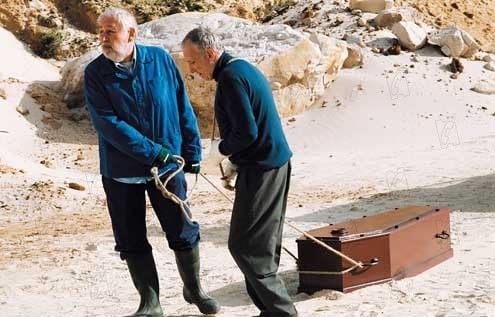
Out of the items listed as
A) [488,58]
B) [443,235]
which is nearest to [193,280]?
[443,235]

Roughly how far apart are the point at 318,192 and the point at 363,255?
5079 mm

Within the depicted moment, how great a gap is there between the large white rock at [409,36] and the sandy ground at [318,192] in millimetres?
224

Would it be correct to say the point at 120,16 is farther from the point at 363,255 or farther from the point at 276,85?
the point at 276,85

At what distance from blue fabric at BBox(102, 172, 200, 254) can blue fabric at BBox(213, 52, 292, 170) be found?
51cm

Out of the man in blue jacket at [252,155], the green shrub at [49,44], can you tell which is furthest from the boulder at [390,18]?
the man in blue jacket at [252,155]

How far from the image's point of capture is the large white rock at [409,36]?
16.3 m

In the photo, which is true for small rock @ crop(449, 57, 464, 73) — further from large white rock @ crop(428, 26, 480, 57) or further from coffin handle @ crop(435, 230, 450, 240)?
coffin handle @ crop(435, 230, 450, 240)

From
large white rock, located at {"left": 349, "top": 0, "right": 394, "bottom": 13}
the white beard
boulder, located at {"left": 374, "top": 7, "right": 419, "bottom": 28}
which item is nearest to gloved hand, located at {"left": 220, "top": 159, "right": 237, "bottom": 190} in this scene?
the white beard

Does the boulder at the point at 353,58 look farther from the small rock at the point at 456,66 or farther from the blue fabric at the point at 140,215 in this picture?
the blue fabric at the point at 140,215

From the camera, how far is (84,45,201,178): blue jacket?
4.68 metres

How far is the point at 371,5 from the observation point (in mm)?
17750

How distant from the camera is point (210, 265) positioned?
22.3 ft

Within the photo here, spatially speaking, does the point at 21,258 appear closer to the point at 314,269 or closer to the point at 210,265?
the point at 210,265

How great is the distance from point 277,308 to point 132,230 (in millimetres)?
887
